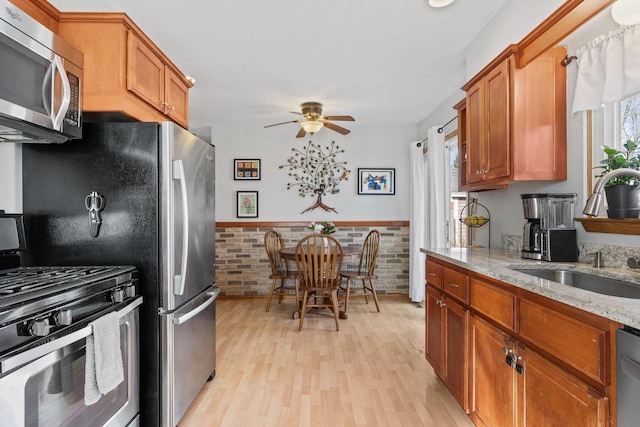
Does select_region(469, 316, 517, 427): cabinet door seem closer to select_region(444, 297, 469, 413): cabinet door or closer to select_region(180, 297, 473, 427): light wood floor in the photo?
select_region(444, 297, 469, 413): cabinet door

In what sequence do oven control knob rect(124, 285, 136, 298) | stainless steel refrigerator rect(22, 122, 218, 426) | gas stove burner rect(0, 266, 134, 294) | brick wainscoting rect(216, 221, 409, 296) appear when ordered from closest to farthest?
1. gas stove burner rect(0, 266, 134, 294)
2. oven control knob rect(124, 285, 136, 298)
3. stainless steel refrigerator rect(22, 122, 218, 426)
4. brick wainscoting rect(216, 221, 409, 296)

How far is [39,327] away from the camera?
3.78ft

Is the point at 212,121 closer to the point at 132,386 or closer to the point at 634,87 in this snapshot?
the point at 132,386

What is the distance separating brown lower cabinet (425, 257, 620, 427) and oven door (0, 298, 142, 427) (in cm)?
168

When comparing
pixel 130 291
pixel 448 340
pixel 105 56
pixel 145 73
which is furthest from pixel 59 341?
→ pixel 448 340

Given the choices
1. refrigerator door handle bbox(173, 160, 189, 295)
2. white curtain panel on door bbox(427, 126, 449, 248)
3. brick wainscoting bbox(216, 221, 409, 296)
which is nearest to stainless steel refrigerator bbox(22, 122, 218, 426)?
refrigerator door handle bbox(173, 160, 189, 295)

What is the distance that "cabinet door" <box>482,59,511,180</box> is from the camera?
2.06 meters

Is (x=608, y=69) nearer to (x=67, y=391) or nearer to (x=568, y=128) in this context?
(x=568, y=128)

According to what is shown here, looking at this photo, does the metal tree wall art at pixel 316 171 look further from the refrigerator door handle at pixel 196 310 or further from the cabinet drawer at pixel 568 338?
the cabinet drawer at pixel 568 338

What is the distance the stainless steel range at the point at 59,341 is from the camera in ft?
3.50

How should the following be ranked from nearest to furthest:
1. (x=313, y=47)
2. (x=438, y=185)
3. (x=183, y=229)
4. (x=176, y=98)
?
(x=183, y=229)
(x=176, y=98)
(x=313, y=47)
(x=438, y=185)

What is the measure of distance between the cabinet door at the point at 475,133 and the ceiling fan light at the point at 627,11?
852mm

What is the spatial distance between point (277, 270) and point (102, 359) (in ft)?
10.2

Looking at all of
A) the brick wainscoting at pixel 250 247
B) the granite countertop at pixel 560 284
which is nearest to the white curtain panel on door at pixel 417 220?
the brick wainscoting at pixel 250 247
